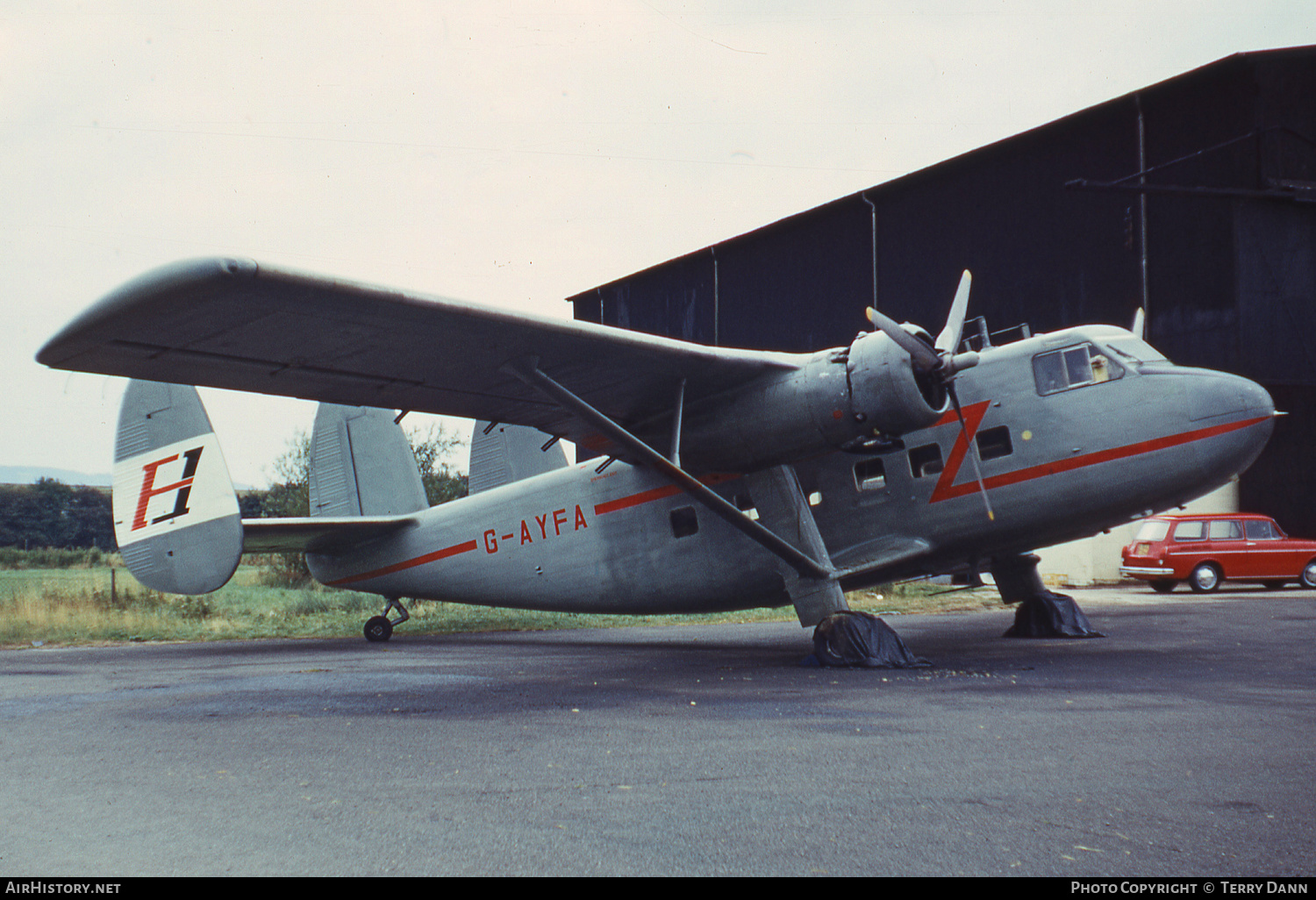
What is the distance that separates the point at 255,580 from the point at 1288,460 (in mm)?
37177

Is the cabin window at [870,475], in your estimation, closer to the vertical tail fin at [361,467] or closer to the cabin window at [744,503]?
the cabin window at [744,503]

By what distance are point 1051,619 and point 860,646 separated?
14.2ft

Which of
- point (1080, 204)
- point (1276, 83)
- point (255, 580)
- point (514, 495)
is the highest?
point (1276, 83)

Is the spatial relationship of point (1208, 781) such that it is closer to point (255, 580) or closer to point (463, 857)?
point (463, 857)

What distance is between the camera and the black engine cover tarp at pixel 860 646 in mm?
9594

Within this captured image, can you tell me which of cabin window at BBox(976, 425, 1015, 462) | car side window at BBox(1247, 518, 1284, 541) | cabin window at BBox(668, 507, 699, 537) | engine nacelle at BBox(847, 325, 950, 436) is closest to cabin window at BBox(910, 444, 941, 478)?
cabin window at BBox(976, 425, 1015, 462)

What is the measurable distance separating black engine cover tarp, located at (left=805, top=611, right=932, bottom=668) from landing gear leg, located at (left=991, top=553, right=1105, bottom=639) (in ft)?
10.6

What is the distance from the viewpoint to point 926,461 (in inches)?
426

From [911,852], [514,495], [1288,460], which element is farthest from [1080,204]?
[911,852]

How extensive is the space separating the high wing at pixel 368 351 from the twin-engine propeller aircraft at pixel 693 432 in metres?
0.03

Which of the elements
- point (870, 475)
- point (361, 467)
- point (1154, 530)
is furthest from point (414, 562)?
point (1154, 530)

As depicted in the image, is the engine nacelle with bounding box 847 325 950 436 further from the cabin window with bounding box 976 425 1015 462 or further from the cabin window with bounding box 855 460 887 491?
the cabin window with bounding box 855 460 887 491

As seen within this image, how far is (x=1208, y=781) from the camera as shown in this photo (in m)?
4.63

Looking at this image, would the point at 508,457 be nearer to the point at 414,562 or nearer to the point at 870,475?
the point at 414,562
